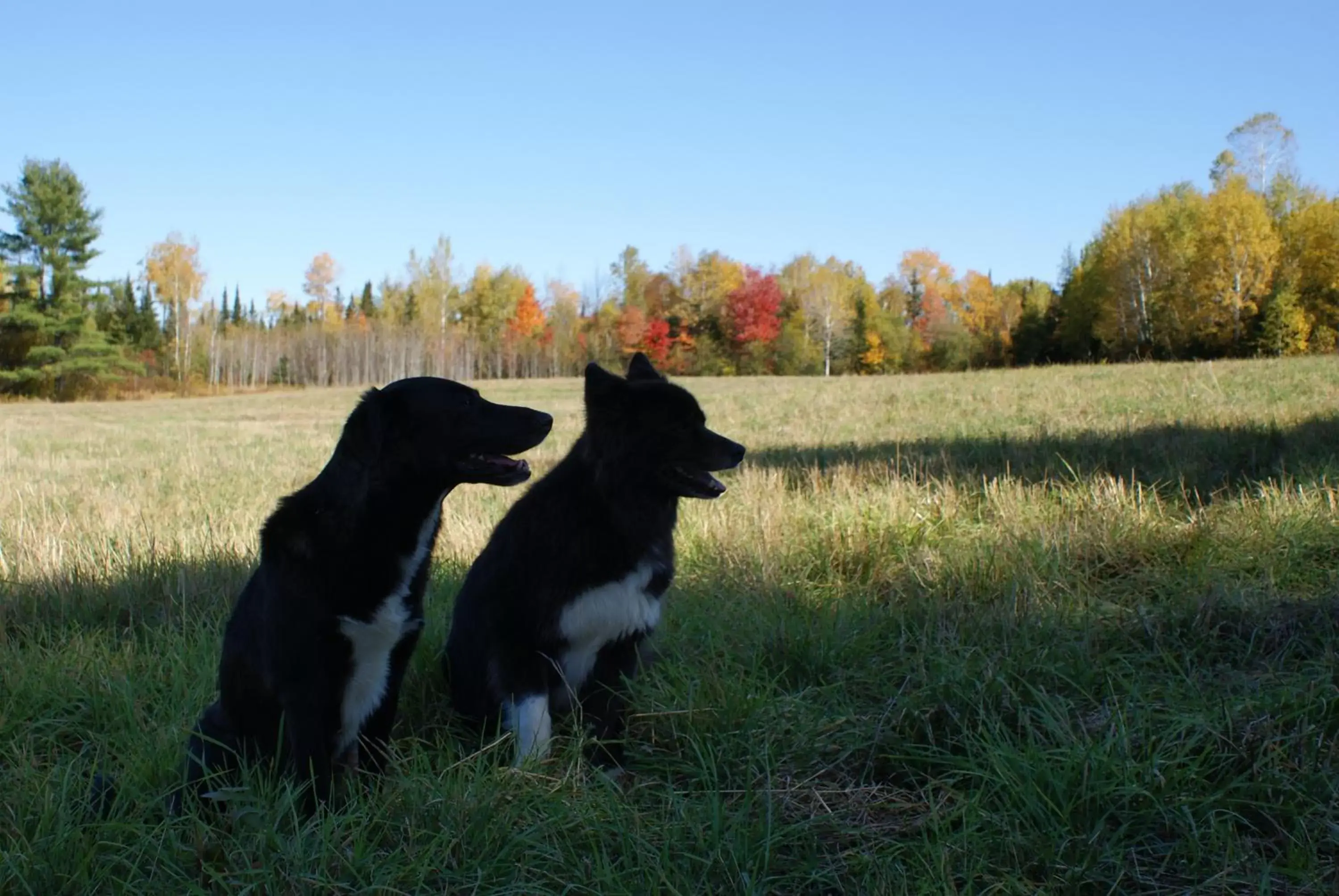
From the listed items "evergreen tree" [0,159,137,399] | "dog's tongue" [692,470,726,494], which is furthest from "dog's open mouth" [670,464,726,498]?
"evergreen tree" [0,159,137,399]

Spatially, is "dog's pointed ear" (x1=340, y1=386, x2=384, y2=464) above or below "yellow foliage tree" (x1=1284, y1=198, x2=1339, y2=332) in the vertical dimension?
below

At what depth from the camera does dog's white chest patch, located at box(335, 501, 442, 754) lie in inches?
113

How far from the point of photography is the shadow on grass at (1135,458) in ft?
23.9

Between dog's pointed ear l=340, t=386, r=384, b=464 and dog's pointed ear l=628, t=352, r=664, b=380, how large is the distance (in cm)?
148

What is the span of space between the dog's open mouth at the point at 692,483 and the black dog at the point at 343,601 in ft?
2.88

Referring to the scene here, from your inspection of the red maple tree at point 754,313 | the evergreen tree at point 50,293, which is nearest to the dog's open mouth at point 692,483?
the evergreen tree at point 50,293

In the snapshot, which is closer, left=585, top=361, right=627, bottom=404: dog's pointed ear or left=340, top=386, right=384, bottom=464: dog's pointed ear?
left=340, top=386, right=384, bottom=464: dog's pointed ear

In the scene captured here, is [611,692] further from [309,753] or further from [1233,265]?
[1233,265]

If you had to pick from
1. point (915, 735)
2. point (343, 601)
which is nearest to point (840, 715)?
point (915, 735)

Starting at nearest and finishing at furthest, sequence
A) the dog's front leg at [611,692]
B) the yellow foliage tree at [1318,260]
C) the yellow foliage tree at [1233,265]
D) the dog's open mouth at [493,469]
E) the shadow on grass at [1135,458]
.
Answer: the dog's open mouth at [493,469] < the dog's front leg at [611,692] < the shadow on grass at [1135,458] < the yellow foliage tree at [1318,260] < the yellow foliage tree at [1233,265]

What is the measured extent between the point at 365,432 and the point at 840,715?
6.45 ft

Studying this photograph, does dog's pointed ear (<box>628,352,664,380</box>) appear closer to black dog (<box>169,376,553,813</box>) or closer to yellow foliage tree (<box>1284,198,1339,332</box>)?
black dog (<box>169,376,553,813</box>)

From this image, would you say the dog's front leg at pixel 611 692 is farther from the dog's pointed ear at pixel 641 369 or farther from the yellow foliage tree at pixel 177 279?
the yellow foliage tree at pixel 177 279

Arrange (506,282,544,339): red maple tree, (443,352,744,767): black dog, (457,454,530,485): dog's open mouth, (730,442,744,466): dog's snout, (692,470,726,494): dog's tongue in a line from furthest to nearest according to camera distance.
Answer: (506,282,544,339): red maple tree < (730,442,744,466): dog's snout < (692,470,726,494): dog's tongue < (443,352,744,767): black dog < (457,454,530,485): dog's open mouth
